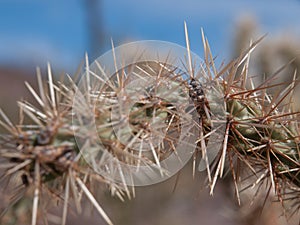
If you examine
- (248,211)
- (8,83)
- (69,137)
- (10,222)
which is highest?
(69,137)

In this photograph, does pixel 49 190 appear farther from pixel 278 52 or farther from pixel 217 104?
pixel 278 52

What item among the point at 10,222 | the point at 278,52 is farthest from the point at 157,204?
the point at 10,222

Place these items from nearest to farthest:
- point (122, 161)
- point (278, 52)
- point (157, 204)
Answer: point (122, 161)
point (278, 52)
point (157, 204)

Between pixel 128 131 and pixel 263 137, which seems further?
pixel 263 137

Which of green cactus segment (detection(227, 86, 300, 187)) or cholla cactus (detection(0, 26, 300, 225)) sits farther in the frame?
green cactus segment (detection(227, 86, 300, 187))

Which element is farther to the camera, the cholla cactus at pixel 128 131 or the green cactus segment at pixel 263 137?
the green cactus segment at pixel 263 137

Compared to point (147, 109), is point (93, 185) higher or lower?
lower

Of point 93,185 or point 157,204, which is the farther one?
point 157,204

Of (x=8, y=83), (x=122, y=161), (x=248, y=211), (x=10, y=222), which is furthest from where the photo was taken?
(x=8, y=83)
